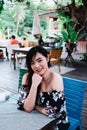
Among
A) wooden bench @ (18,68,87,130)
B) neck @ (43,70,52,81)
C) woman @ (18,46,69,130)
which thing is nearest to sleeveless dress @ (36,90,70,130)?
woman @ (18,46,69,130)

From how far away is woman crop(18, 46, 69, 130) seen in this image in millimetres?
1707

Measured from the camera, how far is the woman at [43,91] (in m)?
1.71

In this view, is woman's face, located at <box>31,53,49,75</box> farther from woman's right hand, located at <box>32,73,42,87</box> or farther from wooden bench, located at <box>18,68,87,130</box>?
wooden bench, located at <box>18,68,87,130</box>

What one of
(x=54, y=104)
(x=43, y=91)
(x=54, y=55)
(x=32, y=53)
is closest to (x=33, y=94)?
(x=43, y=91)

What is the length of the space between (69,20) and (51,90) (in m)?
8.69

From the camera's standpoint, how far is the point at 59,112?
1.72 m

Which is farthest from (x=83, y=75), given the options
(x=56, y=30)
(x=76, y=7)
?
(x=56, y=30)

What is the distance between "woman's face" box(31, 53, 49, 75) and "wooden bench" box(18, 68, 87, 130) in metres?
0.46

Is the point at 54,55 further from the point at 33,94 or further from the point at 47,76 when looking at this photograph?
the point at 33,94

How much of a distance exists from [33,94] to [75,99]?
61 cm

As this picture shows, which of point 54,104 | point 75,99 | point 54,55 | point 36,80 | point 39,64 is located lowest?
point 54,55

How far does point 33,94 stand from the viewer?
174 centimetres

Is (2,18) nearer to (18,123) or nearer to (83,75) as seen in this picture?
(83,75)

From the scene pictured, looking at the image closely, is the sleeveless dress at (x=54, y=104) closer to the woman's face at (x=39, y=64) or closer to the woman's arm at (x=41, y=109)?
the woman's arm at (x=41, y=109)
